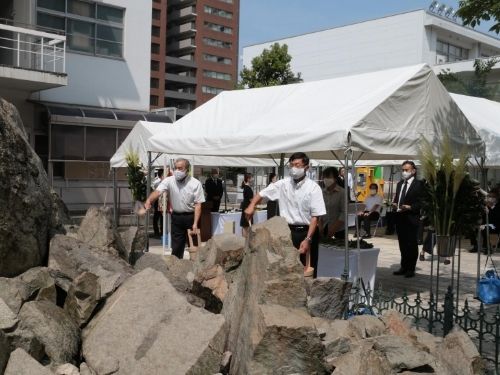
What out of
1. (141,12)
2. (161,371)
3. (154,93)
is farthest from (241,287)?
(154,93)

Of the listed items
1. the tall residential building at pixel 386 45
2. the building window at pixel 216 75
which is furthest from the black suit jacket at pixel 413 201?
the building window at pixel 216 75

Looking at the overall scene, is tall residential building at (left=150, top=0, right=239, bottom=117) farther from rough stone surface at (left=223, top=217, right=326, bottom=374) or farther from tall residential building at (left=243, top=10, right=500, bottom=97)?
rough stone surface at (left=223, top=217, right=326, bottom=374)

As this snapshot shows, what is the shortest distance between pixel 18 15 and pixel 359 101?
582 inches

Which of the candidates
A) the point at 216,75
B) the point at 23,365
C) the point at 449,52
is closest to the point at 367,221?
the point at 23,365

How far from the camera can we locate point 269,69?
29938 mm

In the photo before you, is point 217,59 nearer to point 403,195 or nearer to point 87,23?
point 87,23

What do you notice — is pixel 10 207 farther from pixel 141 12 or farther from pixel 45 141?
pixel 141 12

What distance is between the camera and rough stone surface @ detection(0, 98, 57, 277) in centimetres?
518

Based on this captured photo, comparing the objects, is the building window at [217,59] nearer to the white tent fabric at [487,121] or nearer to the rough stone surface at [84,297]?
the white tent fabric at [487,121]

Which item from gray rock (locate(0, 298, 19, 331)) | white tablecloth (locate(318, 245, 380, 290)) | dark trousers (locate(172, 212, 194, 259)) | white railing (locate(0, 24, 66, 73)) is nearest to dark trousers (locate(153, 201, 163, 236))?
white railing (locate(0, 24, 66, 73))

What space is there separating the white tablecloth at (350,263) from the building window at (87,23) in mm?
14558

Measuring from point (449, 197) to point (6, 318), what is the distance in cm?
448

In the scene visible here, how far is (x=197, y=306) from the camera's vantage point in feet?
15.6

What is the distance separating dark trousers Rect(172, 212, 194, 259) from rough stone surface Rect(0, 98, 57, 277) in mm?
2544
